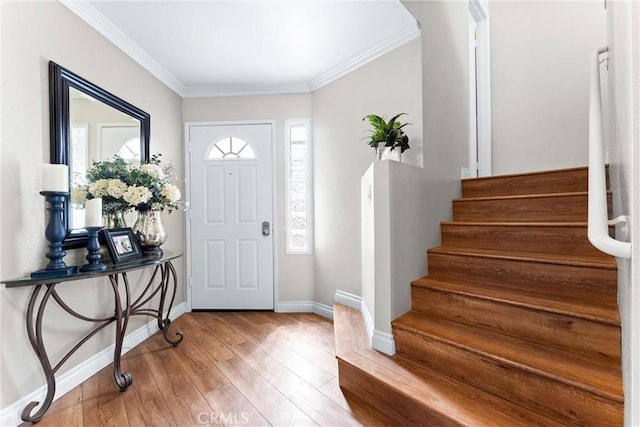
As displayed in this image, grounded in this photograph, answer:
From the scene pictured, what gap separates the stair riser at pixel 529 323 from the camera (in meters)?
1.19

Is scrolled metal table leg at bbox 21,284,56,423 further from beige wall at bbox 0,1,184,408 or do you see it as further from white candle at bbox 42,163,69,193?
white candle at bbox 42,163,69,193

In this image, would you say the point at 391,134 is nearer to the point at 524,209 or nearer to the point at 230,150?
the point at 524,209

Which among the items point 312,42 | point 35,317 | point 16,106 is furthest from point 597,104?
point 35,317

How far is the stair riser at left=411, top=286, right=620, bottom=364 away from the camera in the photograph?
46.8 inches

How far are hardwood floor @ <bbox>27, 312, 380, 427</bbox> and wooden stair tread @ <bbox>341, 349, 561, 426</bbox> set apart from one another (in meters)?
0.22

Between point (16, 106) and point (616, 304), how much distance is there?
3238 millimetres

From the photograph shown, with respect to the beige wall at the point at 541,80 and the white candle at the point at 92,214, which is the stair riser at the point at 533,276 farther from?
the white candle at the point at 92,214

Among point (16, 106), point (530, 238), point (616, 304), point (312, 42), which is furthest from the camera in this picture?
point (312, 42)

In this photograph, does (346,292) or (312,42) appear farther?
(346,292)

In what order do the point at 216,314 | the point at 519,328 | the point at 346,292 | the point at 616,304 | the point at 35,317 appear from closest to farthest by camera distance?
the point at 616,304 → the point at 519,328 → the point at 35,317 → the point at 346,292 → the point at 216,314

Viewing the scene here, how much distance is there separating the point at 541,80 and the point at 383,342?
323cm

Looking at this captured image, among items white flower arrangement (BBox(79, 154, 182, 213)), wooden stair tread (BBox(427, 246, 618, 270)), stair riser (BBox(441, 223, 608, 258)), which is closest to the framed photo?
white flower arrangement (BBox(79, 154, 182, 213))

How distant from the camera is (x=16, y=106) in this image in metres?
1.50

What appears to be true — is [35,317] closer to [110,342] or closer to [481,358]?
[110,342]
